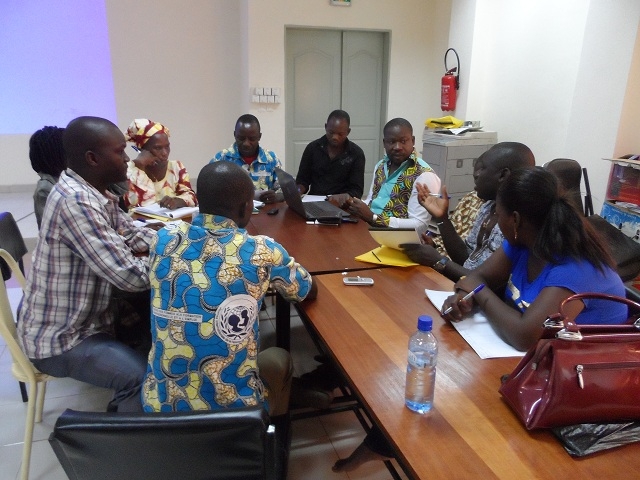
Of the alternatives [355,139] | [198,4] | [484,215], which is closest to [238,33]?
[198,4]

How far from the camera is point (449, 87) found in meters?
5.11

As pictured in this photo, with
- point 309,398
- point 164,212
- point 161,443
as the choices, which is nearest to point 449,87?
point 164,212

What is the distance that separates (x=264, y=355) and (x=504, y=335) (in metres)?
0.77

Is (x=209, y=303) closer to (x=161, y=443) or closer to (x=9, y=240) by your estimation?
(x=161, y=443)

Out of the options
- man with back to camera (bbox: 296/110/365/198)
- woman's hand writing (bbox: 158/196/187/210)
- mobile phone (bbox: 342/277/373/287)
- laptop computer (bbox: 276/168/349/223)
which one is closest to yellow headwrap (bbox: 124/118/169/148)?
woman's hand writing (bbox: 158/196/187/210)

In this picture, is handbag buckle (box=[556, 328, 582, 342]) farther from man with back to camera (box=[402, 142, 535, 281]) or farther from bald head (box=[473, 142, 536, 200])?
bald head (box=[473, 142, 536, 200])

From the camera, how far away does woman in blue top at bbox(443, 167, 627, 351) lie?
1.23 meters

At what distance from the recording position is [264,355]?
1613 millimetres

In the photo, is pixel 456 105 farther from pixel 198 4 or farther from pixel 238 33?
pixel 198 4

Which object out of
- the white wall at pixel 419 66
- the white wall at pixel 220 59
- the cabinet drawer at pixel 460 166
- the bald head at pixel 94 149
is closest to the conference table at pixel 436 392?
the bald head at pixel 94 149

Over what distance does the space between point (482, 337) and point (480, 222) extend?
36.1 inches

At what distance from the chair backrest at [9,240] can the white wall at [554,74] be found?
3.87 metres

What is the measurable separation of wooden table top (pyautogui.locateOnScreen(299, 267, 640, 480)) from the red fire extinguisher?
4027mm

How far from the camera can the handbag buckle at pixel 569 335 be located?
0.93 meters
